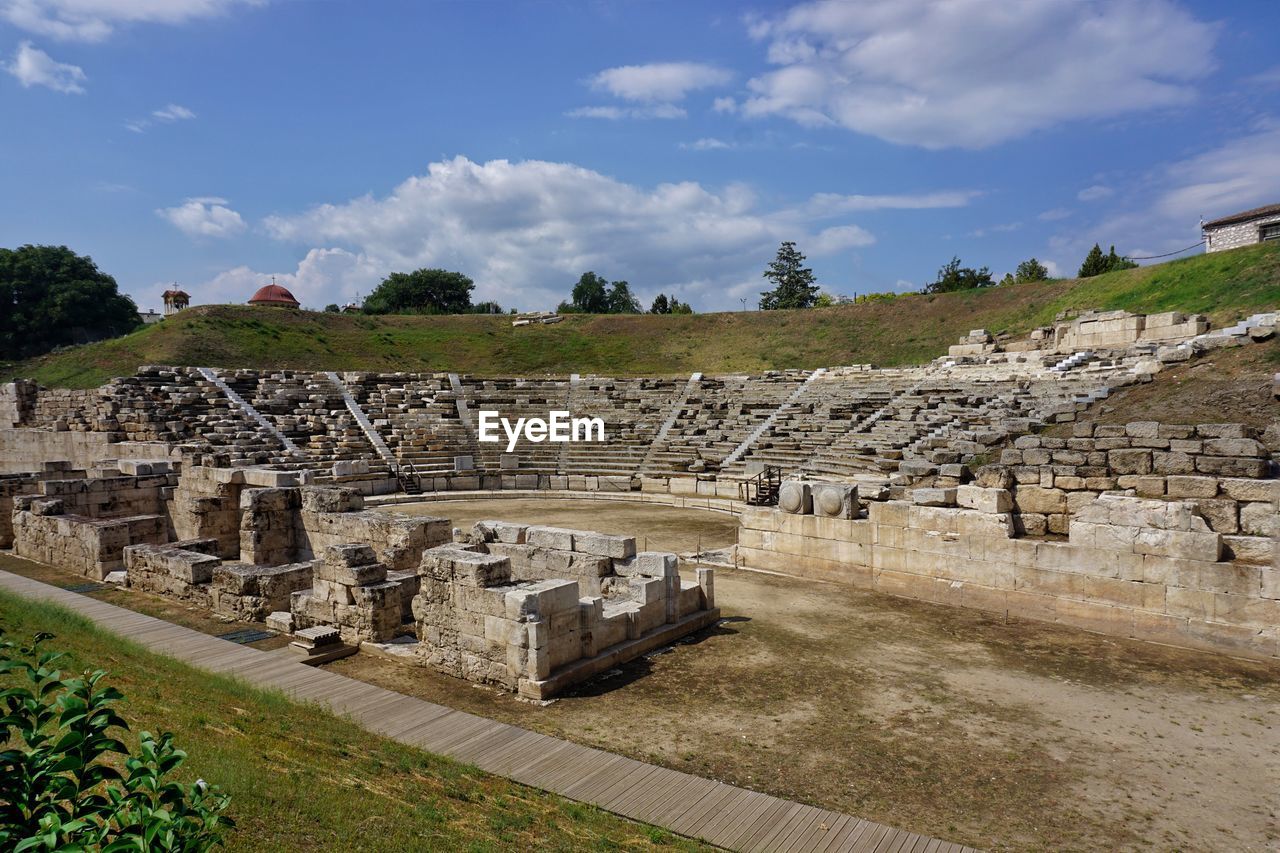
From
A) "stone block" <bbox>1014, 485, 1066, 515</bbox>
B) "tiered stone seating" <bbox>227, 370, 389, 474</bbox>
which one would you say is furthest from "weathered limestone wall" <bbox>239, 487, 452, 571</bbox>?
"tiered stone seating" <bbox>227, 370, 389, 474</bbox>

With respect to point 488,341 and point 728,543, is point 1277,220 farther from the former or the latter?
point 488,341

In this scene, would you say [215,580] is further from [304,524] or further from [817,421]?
[817,421]

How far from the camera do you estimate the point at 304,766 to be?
521cm

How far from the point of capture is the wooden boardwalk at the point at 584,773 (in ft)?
17.9

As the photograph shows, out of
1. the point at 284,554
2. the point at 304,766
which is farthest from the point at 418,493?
the point at 304,766

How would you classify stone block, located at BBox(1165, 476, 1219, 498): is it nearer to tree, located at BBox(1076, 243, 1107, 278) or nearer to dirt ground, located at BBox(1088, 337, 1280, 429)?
dirt ground, located at BBox(1088, 337, 1280, 429)

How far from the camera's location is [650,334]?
51.8 meters

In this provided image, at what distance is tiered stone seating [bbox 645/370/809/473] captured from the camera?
2797cm

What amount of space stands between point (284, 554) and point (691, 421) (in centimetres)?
1936

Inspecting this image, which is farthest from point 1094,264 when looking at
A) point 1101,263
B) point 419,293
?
point 419,293

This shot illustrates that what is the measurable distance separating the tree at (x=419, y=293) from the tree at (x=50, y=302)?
20.2 metres

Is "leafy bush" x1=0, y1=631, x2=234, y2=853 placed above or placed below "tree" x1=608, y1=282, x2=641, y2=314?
below

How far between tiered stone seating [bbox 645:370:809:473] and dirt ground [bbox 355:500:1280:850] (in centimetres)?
1661

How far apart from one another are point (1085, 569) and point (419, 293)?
212 ft
